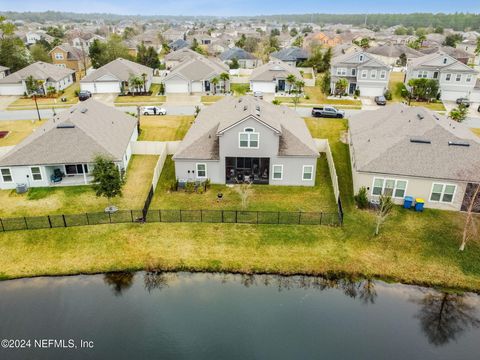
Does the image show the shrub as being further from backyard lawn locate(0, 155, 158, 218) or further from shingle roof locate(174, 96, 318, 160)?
backyard lawn locate(0, 155, 158, 218)

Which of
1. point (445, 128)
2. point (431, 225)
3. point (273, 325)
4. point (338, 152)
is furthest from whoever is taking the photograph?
point (338, 152)

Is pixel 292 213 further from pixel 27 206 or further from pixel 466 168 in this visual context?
pixel 27 206

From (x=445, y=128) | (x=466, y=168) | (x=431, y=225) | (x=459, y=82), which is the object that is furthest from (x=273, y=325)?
(x=459, y=82)

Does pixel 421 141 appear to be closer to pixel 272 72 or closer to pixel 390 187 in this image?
pixel 390 187

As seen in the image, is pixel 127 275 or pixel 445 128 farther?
pixel 445 128

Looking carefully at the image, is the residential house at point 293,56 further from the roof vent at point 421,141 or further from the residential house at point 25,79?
the roof vent at point 421,141

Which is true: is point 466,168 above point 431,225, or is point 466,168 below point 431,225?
above

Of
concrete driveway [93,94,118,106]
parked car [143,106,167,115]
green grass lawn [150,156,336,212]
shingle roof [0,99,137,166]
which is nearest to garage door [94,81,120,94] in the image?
concrete driveway [93,94,118,106]
